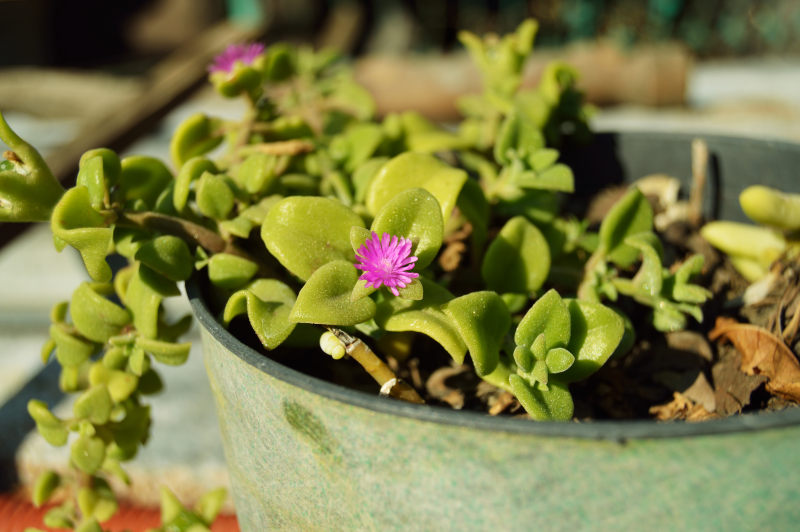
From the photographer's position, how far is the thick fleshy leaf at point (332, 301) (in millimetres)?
458

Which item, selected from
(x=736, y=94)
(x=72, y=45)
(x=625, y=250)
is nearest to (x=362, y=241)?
(x=625, y=250)

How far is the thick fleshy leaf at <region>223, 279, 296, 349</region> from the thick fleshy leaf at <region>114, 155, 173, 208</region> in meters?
0.14

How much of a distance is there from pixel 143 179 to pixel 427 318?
30 centimetres

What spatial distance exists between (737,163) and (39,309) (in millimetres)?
1277

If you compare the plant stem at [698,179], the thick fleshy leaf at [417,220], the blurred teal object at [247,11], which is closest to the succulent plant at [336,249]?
the thick fleshy leaf at [417,220]

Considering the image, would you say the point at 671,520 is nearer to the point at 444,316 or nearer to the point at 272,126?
the point at 444,316

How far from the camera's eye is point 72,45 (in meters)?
3.80

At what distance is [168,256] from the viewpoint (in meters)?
0.53

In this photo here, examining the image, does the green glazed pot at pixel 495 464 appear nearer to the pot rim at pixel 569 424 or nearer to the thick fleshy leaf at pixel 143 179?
the pot rim at pixel 569 424

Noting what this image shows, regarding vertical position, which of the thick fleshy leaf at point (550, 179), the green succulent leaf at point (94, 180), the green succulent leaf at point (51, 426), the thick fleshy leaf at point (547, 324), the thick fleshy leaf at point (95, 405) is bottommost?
the green succulent leaf at point (51, 426)

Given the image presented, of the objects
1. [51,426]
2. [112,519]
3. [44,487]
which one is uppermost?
[51,426]

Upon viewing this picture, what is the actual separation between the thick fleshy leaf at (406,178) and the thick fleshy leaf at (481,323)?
0.37 feet

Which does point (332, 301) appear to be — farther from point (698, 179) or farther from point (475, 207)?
point (698, 179)

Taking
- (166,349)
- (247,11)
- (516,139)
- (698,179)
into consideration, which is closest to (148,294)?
(166,349)
